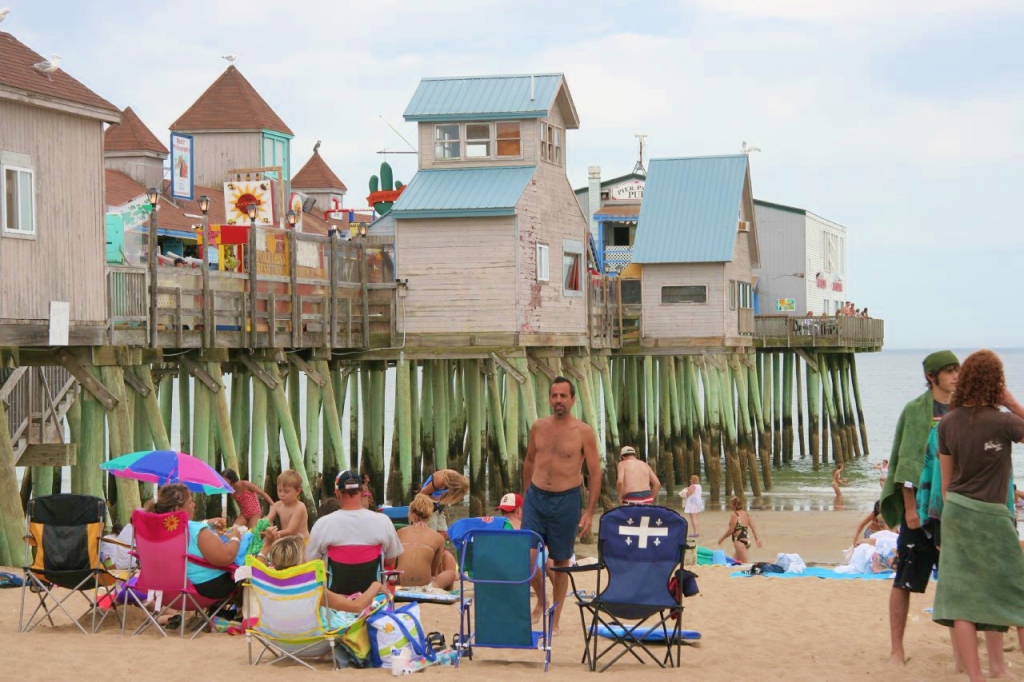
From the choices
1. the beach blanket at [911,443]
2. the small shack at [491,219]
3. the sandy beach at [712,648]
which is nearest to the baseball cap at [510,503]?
the sandy beach at [712,648]

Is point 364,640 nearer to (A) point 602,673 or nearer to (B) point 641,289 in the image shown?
(A) point 602,673

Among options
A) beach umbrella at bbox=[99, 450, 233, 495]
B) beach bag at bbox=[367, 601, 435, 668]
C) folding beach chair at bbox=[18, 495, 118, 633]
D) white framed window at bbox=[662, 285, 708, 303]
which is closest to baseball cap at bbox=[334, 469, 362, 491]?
beach bag at bbox=[367, 601, 435, 668]

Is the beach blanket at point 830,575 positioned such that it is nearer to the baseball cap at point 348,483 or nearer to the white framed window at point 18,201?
the baseball cap at point 348,483

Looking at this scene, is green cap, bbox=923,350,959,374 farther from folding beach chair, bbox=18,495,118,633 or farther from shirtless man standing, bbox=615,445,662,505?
shirtless man standing, bbox=615,445,662,505

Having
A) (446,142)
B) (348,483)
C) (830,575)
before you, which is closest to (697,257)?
(446,142)

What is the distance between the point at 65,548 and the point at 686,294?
84.0ft

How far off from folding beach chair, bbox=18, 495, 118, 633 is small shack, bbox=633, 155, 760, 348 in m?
24.7

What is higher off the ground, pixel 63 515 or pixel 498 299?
pixel 498 299

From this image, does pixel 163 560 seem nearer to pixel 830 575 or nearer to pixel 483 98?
pixel 830 575

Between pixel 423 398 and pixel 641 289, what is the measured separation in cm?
697

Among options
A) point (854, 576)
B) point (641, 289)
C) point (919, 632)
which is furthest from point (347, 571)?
point (641, 289)

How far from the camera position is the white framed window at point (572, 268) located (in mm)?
27469

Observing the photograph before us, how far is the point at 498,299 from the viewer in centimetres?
2531

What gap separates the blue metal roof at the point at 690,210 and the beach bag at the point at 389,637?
1026 inches
